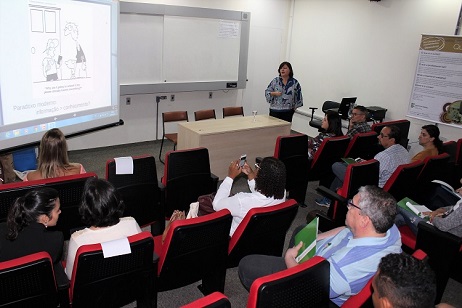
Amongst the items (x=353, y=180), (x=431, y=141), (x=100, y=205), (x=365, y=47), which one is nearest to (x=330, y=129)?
(x=431, y=141)

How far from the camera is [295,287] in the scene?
1739 mm

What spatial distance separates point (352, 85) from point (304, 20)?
1773 mm

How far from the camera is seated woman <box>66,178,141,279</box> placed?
2.16 metres

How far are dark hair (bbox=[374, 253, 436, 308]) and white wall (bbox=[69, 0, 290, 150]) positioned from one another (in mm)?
5662

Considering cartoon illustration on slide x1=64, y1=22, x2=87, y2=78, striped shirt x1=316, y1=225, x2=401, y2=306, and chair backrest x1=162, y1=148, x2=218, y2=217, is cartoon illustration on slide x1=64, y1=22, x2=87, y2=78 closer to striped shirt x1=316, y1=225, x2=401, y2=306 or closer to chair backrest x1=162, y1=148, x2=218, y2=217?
chair backrest x1=162, y1=148, x2=218, y2=217

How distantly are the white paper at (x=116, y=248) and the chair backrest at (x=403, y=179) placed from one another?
2622mm

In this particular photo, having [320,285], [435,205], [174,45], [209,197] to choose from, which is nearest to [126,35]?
[174,45]

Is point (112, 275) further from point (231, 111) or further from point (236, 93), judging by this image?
point (236, 93)

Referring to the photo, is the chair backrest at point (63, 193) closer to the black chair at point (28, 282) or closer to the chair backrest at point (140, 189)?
the chair backrest at point (140, 189)

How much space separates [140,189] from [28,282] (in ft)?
5.20

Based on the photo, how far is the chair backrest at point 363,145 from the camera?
472 centimetres

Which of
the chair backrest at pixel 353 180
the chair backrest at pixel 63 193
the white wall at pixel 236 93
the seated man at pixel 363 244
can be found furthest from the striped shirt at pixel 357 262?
the white wall at pixel 236 93

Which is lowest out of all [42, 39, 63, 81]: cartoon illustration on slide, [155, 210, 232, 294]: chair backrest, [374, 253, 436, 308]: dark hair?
[155, 210, 232, 294]: chair backrest

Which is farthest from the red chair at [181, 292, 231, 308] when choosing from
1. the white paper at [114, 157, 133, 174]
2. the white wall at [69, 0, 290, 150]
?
the white wall at [69, 0, 290, 150]
